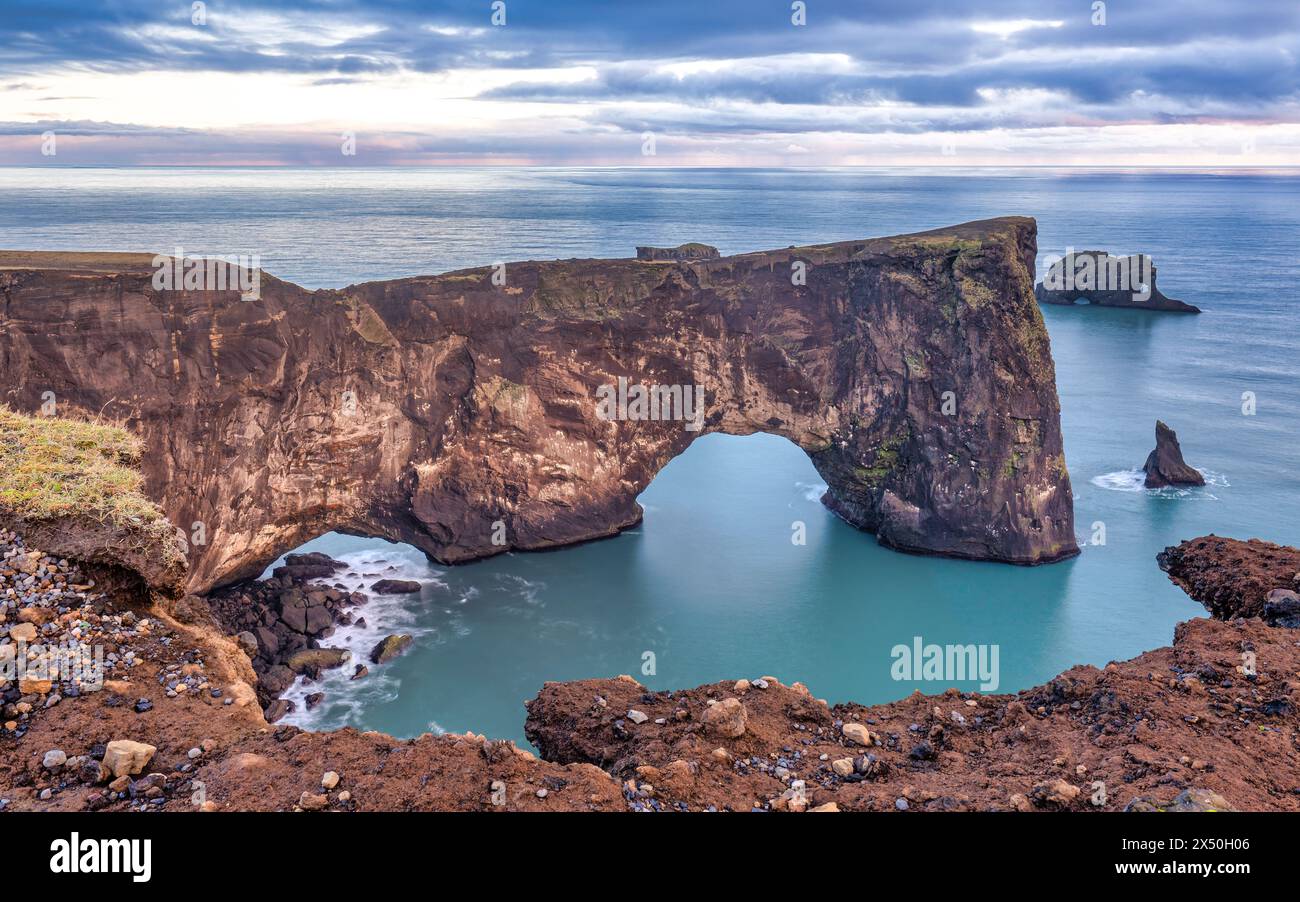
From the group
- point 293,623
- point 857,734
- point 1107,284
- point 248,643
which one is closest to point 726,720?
point 857,734

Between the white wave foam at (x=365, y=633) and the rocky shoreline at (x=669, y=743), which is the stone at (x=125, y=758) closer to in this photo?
the rocky shoreline at (x=669, y=743)

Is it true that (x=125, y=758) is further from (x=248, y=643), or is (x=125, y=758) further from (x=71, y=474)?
(x=248, y=643)

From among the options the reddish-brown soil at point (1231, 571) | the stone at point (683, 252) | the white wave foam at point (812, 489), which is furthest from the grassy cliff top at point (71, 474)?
the stone at point (683, 252)

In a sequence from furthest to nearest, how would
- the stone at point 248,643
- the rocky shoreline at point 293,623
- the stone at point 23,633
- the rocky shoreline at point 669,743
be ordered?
the stone at point 248,643
the rocky shoreline at point 293,623
the stone at point 23,633
the rocky shoreline at point 669,743

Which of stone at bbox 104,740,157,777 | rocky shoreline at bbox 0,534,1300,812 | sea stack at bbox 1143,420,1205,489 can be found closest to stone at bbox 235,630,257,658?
rocky shoreline at bbox 0,534,1300,812

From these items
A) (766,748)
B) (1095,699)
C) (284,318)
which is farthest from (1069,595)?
(284,318)

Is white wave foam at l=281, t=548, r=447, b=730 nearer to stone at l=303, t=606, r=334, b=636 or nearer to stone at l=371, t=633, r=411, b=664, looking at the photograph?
stone at l=371, t=633, r=411, b=664
